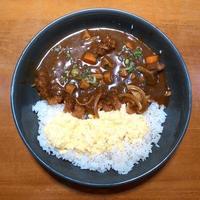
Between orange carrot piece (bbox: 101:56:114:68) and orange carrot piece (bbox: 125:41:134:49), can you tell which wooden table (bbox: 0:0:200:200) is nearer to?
orange carrot piece (bbox: 125:41:134:49)

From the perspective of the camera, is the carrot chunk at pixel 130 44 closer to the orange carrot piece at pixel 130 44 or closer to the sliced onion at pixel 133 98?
the orange carrot piece at pixel 130 44

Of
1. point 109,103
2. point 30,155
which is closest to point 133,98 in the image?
point 109,103

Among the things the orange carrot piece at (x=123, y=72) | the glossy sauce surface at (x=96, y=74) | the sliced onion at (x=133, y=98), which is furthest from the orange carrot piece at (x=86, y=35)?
the sliced onion at (x=133, y=98)

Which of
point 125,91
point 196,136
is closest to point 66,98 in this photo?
point 125,91

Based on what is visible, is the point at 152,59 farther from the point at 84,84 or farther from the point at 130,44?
the point at 84,84

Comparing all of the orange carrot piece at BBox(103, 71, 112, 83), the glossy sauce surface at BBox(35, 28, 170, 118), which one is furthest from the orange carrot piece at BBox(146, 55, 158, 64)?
the orange carrot piece at BBox(103, 71, 112, 83)

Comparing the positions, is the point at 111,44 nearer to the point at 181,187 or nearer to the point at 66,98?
the point at 66,98
